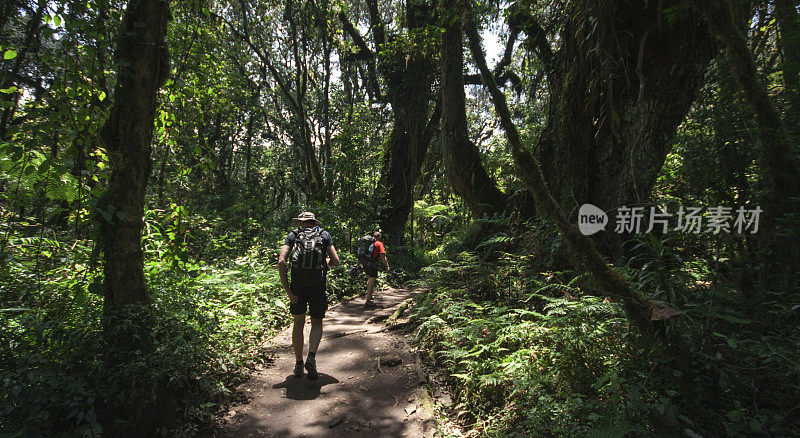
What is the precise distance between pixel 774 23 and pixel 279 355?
8120 mm

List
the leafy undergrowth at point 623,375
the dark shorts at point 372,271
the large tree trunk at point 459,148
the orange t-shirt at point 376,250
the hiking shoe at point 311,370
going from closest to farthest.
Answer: the leafy undergrowth at point 623,375, the hiking shoe at point 311,370, the large tree trunk at point 459,148, the dark shorts at point 372,271, the orange t-shirt at point 376,250

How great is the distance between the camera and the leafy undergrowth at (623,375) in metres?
2.46

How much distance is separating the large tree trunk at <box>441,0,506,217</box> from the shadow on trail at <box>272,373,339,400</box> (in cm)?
504

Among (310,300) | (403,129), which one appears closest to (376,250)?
(310,300)

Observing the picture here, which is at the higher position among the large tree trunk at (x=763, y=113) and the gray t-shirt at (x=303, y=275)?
the large tree trunk at (x=763, y=113)

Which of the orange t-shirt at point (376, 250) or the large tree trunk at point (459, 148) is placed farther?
the orange t-shirt at point (376, 250)

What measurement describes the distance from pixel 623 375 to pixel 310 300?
3.52 m

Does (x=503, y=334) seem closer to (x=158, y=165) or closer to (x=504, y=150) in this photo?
(x=504, y=150)

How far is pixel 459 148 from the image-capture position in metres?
8.73

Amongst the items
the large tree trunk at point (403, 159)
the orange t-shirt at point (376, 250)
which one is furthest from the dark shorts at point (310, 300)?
the large tree trunk at point (403, 159)

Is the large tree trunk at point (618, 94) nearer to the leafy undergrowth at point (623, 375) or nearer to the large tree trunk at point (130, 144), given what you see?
the leafy undergrowth at point (623, 375)

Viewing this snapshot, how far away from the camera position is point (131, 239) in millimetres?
3887

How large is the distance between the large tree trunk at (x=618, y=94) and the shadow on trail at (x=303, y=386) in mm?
4240

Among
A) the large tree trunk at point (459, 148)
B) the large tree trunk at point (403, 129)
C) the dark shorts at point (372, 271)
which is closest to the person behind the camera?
the large tree trunk at point (459, 148)
